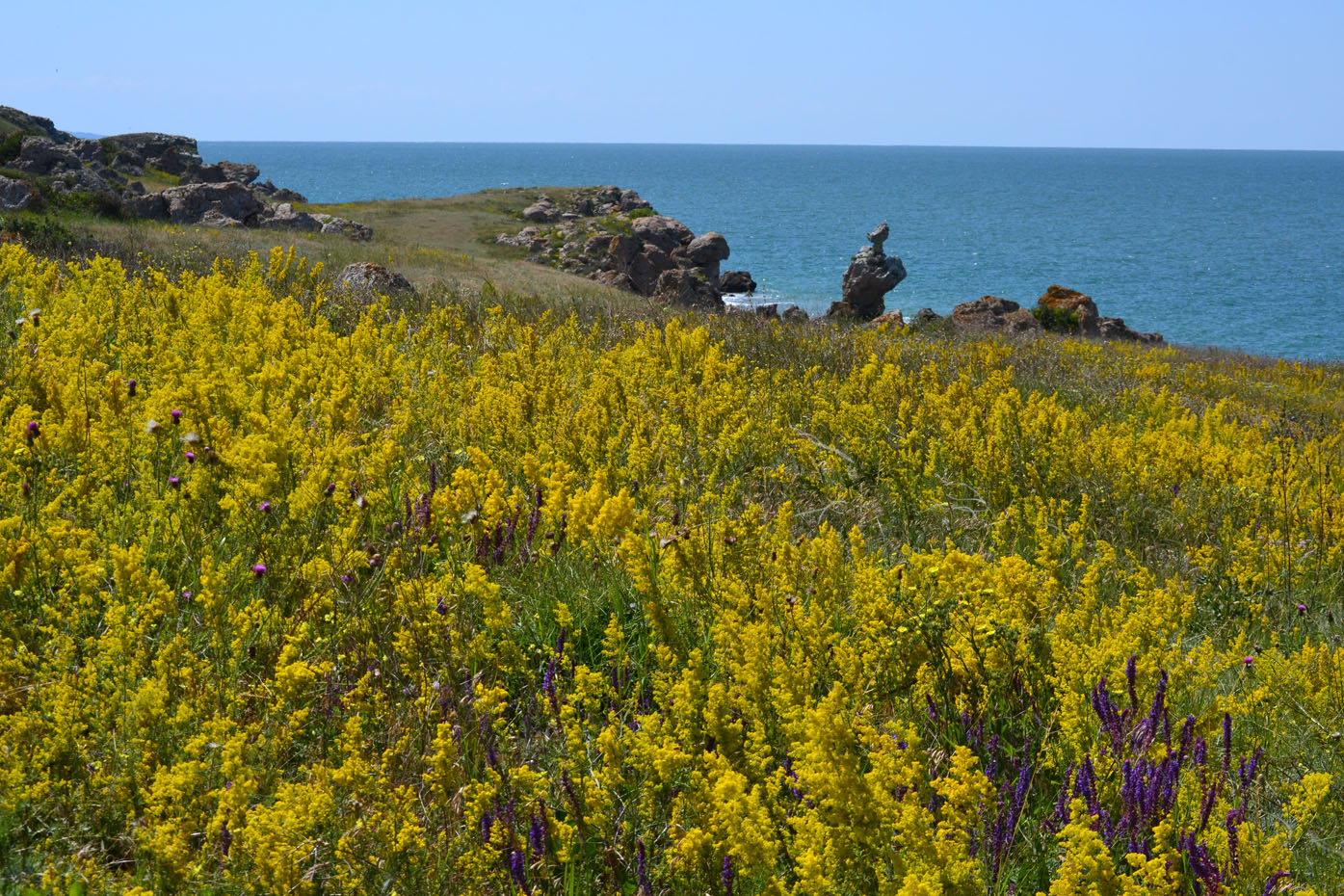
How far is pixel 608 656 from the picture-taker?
3.37 meters

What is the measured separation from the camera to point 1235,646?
3.31 meters

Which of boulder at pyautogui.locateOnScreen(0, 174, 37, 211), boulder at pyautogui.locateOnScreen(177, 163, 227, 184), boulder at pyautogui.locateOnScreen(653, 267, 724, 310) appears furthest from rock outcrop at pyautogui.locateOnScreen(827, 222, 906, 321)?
boulder at pyautogui.locateOnScreen(177, 163, 227, 184)

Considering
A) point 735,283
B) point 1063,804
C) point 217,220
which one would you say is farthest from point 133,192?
point 1063,804

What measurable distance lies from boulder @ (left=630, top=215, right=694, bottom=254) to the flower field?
34.6 meters

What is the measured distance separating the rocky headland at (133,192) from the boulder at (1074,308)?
2337cm

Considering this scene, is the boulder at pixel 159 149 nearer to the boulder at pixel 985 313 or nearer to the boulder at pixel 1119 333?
the boulder at pixel 985 313

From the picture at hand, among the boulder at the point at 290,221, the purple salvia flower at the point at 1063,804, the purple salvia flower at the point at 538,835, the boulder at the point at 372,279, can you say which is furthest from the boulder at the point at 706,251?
the purple salvia flower at the point at 538,835

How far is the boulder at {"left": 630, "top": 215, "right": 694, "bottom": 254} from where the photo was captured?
129 feet

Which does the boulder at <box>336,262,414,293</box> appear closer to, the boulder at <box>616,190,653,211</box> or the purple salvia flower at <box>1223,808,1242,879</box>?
the purple salvia flower at <box>1223,808,1242,879</box>

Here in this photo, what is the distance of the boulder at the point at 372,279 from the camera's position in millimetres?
12625

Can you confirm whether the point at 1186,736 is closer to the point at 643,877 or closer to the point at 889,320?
the point at 643,877

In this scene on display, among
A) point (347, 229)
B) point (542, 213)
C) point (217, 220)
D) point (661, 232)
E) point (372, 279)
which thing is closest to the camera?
point (372, 279)

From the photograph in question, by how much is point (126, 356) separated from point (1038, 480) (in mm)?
5476

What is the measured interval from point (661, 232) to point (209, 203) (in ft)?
57.6
